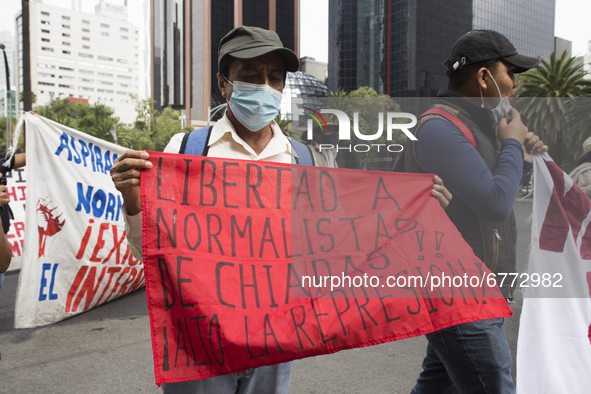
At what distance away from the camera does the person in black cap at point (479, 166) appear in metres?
1.81

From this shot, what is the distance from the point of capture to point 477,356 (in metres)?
1.78

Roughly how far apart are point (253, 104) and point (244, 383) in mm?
1157

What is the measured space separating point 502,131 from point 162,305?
1615 mm

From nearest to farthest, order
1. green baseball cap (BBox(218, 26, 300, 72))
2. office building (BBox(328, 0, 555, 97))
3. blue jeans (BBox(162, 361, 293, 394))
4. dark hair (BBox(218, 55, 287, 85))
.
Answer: blue jeans (BBox(162, 361, 293, 394)) → green baseball cap (BBox(218, 26, 300, 72)) → dark hair (BBox(218, 55, 287, 85)) → office building (BBox(328, 0, 555, 97))

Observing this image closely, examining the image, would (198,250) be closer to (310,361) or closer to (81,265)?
(310,361)

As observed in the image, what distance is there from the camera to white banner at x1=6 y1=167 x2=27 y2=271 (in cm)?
→ 764

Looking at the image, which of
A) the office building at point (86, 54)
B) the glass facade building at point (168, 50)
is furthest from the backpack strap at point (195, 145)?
the office building at point (86, 54)

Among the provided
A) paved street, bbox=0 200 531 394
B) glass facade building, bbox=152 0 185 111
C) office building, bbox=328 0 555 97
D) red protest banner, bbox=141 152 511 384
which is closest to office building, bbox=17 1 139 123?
glass facade building, bbox=152 0 185 111

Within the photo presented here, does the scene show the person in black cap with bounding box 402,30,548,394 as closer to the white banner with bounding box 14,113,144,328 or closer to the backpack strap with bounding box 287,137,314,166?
the backpack strap with bounding box 287,137,314,166

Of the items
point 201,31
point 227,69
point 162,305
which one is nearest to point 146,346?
point 162,305

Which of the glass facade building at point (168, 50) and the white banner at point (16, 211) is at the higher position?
the glass facade building at point (168, 50)

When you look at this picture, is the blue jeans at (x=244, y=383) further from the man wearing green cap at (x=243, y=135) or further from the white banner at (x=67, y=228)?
the white banner at (x=67, y=228)

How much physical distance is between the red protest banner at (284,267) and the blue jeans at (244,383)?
6 cm

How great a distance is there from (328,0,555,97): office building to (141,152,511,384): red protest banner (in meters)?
74.8
